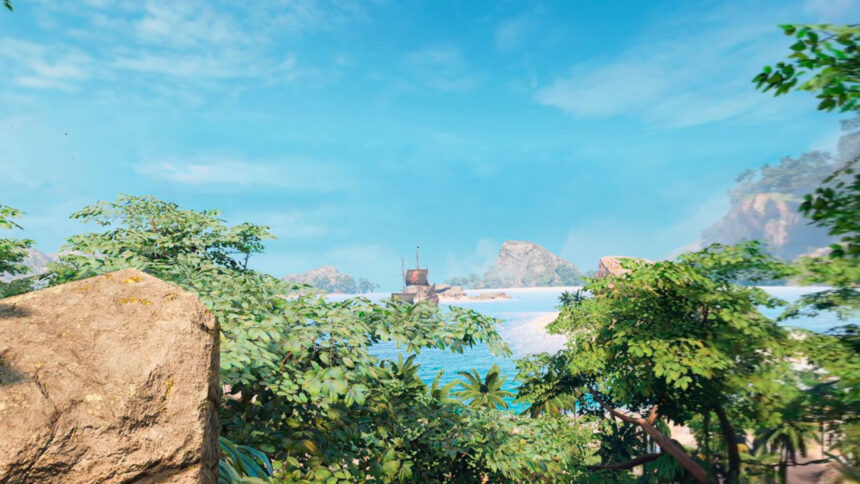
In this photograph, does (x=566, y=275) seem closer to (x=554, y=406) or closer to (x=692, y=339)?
(x=554, y=406)

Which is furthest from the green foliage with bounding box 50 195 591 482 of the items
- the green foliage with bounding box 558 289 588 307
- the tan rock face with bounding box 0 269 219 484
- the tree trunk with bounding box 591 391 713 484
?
the green foliage with bounding box 558 289 588 307

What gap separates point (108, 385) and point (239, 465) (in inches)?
60.1

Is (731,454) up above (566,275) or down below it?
below

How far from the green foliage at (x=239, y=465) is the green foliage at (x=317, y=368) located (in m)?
0.39

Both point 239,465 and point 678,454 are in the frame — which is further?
point 678,454

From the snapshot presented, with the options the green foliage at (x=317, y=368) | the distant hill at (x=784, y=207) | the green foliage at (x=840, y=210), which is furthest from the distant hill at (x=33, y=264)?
the distant hill at (x=784, y=207)

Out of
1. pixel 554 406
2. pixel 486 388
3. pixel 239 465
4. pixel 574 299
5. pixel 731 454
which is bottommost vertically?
pixel 731 454

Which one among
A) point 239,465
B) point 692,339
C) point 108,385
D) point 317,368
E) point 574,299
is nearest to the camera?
point 108,385

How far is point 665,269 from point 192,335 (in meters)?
8.75

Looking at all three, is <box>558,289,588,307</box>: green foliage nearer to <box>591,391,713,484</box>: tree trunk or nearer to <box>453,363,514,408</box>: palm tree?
<box>591,391,713,484</box>: tree trunk

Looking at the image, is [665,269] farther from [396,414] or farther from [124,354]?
[124,354]

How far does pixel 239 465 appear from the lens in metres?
3.31

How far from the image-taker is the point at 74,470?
A: 192cm

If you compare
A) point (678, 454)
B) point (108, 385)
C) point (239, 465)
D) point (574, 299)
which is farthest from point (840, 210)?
point (574, 299)
